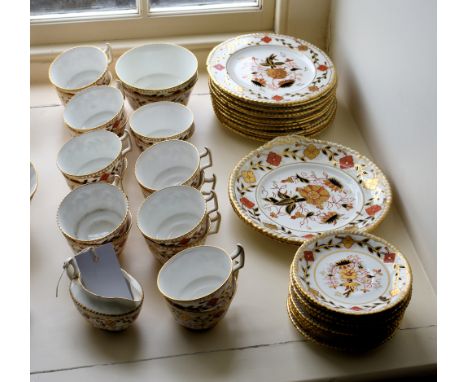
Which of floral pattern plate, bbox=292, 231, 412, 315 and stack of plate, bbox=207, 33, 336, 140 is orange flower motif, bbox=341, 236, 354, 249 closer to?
floral pattern plate, bbox=292, 231, 412, 315

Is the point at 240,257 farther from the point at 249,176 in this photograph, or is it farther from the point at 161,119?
the point at 161,119

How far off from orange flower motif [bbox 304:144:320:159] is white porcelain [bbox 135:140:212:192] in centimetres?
18

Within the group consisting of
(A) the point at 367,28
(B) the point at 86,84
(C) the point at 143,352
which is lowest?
(C) the point at 143,352

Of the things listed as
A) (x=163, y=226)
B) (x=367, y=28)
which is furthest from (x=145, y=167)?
(x=367, y=28)

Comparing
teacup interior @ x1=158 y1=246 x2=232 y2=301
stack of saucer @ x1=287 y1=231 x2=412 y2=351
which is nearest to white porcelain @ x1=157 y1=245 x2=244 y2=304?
teacup interior @ x1=158 y1=246 x2=232 y2=301

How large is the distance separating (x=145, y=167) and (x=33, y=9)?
50 centimetres

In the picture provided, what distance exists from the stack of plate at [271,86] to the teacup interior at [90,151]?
0.77 ft

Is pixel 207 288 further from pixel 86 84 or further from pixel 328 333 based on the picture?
pixel 86 84

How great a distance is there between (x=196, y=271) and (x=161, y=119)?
393 millimetres

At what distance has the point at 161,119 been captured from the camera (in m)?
1.44

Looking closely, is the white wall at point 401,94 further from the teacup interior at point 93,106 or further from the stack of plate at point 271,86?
the teacup interior at point 93,106

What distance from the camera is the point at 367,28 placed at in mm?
1383

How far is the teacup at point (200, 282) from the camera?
1.08 m

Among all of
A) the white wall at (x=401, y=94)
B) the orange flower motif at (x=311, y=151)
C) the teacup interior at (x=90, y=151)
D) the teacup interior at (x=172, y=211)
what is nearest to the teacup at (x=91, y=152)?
the teacup interior at (x=90, y=151)
